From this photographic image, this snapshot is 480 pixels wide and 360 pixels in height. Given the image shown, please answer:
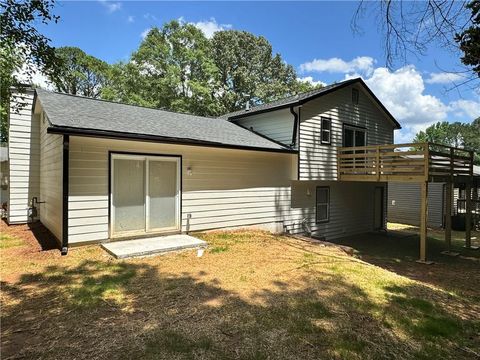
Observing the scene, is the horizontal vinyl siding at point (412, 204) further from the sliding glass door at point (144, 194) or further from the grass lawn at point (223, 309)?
the sliding glass door at point (144, 194)

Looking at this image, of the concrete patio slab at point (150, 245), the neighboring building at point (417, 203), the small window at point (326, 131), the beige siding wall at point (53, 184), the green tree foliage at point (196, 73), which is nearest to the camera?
the concrete patio slab at point (150, 245)

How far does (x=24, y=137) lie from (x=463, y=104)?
12871 millimetres

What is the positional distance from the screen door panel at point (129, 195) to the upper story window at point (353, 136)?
8.37m

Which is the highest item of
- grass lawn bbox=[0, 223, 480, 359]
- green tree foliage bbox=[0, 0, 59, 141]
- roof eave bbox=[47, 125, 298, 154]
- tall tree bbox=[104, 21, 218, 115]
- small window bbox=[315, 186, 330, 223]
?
tall tree bbox=[104, 21, 218, 115]

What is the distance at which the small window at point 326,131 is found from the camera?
11.4 m

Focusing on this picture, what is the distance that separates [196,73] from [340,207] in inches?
716

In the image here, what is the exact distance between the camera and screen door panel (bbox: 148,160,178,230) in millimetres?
7711

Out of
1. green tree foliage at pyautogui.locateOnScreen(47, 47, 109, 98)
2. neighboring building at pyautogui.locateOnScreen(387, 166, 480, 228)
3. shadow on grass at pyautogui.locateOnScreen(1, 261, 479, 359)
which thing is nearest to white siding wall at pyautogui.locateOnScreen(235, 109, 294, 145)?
shadow on grass at pyautogui.locateOnScreen(1, 261, 479, 359)

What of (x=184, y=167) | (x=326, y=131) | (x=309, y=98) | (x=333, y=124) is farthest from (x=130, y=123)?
(x=333, y=124)

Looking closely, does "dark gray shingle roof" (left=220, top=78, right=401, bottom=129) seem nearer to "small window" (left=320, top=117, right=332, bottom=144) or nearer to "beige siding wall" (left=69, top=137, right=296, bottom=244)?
"small window" (left=320, top=117, right=332, bottom=144)

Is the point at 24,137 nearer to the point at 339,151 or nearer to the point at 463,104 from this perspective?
the point at 339,151

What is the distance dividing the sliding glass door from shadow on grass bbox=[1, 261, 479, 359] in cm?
224

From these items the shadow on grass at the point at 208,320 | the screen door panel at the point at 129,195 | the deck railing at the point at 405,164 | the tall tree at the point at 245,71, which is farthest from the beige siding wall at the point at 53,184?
the tall tree at the point at 245,71

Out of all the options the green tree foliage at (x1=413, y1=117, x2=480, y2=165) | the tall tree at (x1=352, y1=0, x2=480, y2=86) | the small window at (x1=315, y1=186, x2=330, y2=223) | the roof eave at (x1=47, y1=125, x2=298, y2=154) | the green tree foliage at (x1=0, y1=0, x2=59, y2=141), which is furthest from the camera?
the green tree foliage at (x1=413, y1=117, x2=480, y2=165)
